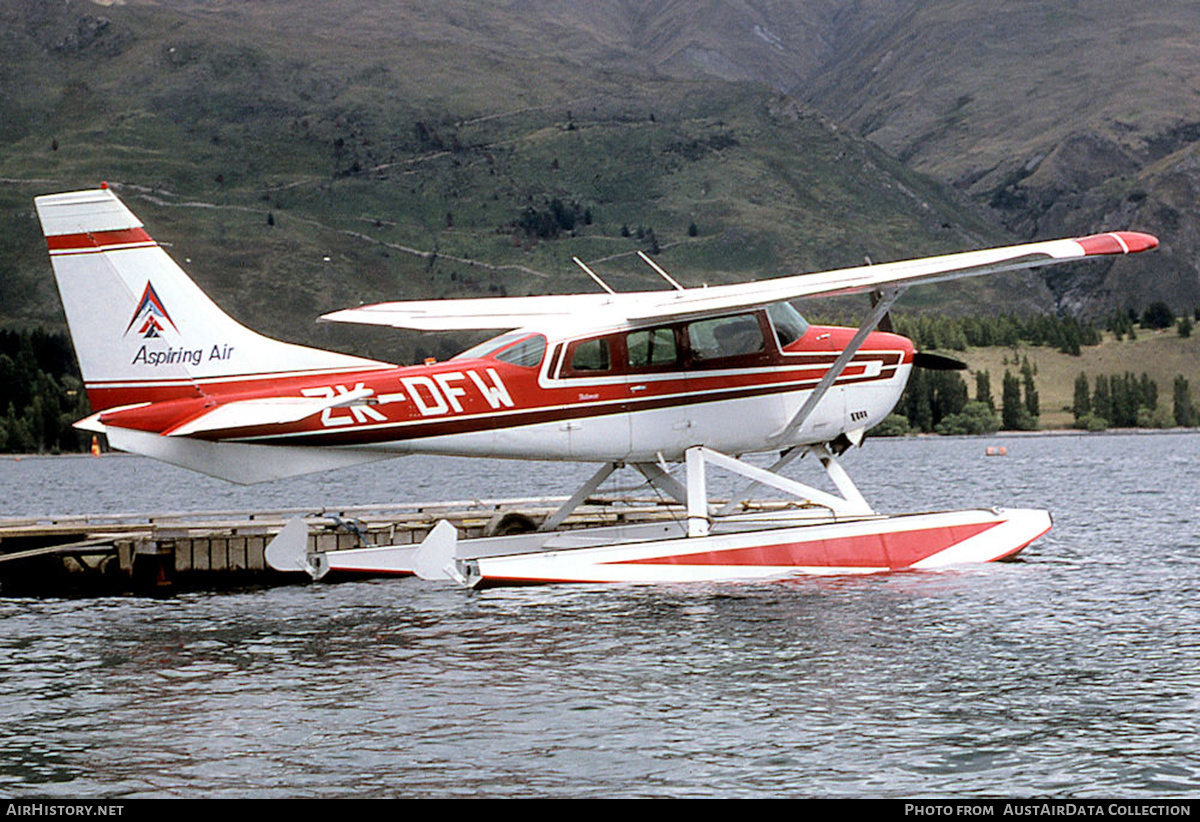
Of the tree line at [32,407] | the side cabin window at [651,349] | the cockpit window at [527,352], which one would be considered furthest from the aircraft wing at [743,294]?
the tree line at [32,407]

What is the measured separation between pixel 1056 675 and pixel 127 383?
12.4m

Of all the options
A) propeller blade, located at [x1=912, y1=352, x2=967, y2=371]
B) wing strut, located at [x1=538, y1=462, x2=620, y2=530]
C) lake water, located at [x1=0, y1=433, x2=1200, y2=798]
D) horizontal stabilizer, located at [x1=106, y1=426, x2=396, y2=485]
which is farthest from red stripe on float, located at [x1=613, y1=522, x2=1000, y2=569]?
horizontal stabilizer, located at [x1=106, y1=426, x2=396, y2=485]

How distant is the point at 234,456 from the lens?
19.1m

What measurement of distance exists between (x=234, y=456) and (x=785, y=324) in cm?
825

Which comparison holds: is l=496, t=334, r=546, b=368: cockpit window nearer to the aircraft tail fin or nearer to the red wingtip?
the aircraft tail fin

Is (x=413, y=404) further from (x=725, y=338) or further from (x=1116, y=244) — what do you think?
(x=1116, y=244)

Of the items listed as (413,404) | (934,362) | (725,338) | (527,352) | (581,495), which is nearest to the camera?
(413,404)

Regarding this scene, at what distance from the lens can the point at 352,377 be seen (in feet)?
64.3

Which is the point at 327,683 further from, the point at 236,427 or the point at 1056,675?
the point at 1056,675

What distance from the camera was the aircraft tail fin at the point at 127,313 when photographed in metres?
19.1

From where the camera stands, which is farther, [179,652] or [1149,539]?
[1149,539]

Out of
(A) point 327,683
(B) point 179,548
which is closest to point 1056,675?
(A) point 327,683

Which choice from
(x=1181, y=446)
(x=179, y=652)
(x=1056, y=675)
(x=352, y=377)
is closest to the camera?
(x=1056, y=675)

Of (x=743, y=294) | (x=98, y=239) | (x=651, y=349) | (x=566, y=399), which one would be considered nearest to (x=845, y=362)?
(x=743, y=294)
